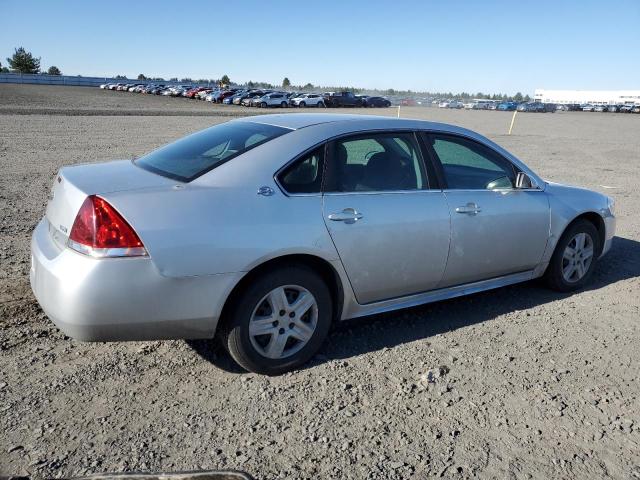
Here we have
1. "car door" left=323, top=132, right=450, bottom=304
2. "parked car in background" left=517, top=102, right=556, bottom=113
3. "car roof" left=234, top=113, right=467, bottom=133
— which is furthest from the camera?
"parked car in background" left=517, top=102, right=556, bottom=113

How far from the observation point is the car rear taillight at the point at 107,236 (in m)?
2.91

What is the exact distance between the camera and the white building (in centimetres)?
11903

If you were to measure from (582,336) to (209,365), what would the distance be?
111 inches

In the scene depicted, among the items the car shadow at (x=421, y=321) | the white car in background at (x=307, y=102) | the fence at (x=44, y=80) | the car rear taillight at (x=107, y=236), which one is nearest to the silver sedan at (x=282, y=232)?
the car rear taillight at (x=107, y=236)

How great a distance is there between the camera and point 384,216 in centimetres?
372

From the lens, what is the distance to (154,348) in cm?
379

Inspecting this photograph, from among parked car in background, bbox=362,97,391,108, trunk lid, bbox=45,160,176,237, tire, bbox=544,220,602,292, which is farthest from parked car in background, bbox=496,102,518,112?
trunk lid, bbox=45,160,176,237

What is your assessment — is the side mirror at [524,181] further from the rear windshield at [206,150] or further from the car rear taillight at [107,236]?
the car rear taillight at [107,236]

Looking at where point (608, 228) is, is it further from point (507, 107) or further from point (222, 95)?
point (507, 107)

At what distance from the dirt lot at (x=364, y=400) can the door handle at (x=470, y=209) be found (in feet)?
2.97

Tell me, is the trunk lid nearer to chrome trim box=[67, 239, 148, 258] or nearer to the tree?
chrome trim box=[67, 239, 148, 258]

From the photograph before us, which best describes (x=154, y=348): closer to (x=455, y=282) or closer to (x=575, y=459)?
(x=455, y=282)

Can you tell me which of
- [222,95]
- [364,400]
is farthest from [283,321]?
[222,95]

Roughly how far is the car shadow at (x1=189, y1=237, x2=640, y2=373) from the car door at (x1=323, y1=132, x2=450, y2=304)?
355 mm
